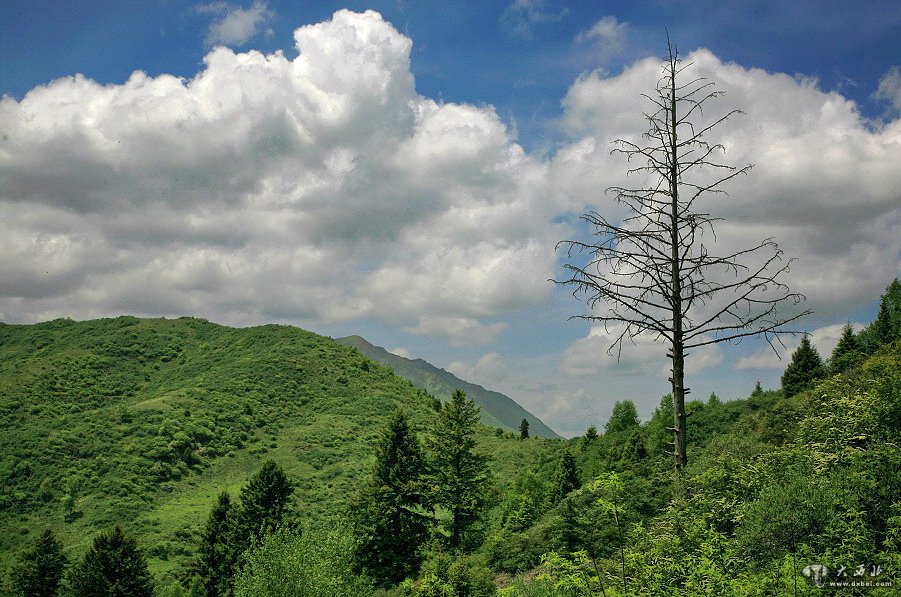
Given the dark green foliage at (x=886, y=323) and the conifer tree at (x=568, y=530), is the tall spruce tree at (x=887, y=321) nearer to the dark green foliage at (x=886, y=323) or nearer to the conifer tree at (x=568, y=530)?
the dark green foliage at (x=886, y=323)

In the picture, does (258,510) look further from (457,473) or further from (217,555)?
(457,473)

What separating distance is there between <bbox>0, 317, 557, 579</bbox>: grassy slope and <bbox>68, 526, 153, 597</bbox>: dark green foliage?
42.5 feet

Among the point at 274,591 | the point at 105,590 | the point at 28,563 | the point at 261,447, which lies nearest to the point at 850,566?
the point at 274,591

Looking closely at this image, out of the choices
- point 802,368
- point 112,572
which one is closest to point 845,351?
point 802,368

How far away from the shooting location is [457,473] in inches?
1345

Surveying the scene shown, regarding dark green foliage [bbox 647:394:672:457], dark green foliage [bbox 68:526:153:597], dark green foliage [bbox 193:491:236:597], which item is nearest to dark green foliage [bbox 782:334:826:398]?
dark green foliage [bbox 647:394:672:457]

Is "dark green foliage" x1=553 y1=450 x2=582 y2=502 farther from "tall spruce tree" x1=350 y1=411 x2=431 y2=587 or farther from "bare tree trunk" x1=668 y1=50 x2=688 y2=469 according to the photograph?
"bare tree trunk" x1=668 y1=50 x2=688 y2=469

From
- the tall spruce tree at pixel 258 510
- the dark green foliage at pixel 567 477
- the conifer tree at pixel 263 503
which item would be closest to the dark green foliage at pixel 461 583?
the dark green foliage at pixel 567 477

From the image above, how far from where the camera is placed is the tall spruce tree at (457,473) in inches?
1307

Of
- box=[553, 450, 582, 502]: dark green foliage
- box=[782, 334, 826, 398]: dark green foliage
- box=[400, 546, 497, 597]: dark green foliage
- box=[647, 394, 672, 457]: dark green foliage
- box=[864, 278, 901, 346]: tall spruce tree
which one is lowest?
box=[400, 546, 497, 597]: dark green foliage

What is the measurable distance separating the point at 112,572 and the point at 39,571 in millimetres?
7134

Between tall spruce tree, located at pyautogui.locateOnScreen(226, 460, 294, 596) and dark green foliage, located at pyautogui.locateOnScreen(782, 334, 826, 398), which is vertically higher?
dark green foliage, located at pyautogui.locateOnScreen(782, 334, 826, 398)

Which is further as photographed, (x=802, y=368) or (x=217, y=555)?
(x=217, y=555)

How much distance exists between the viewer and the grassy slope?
63562 mm
